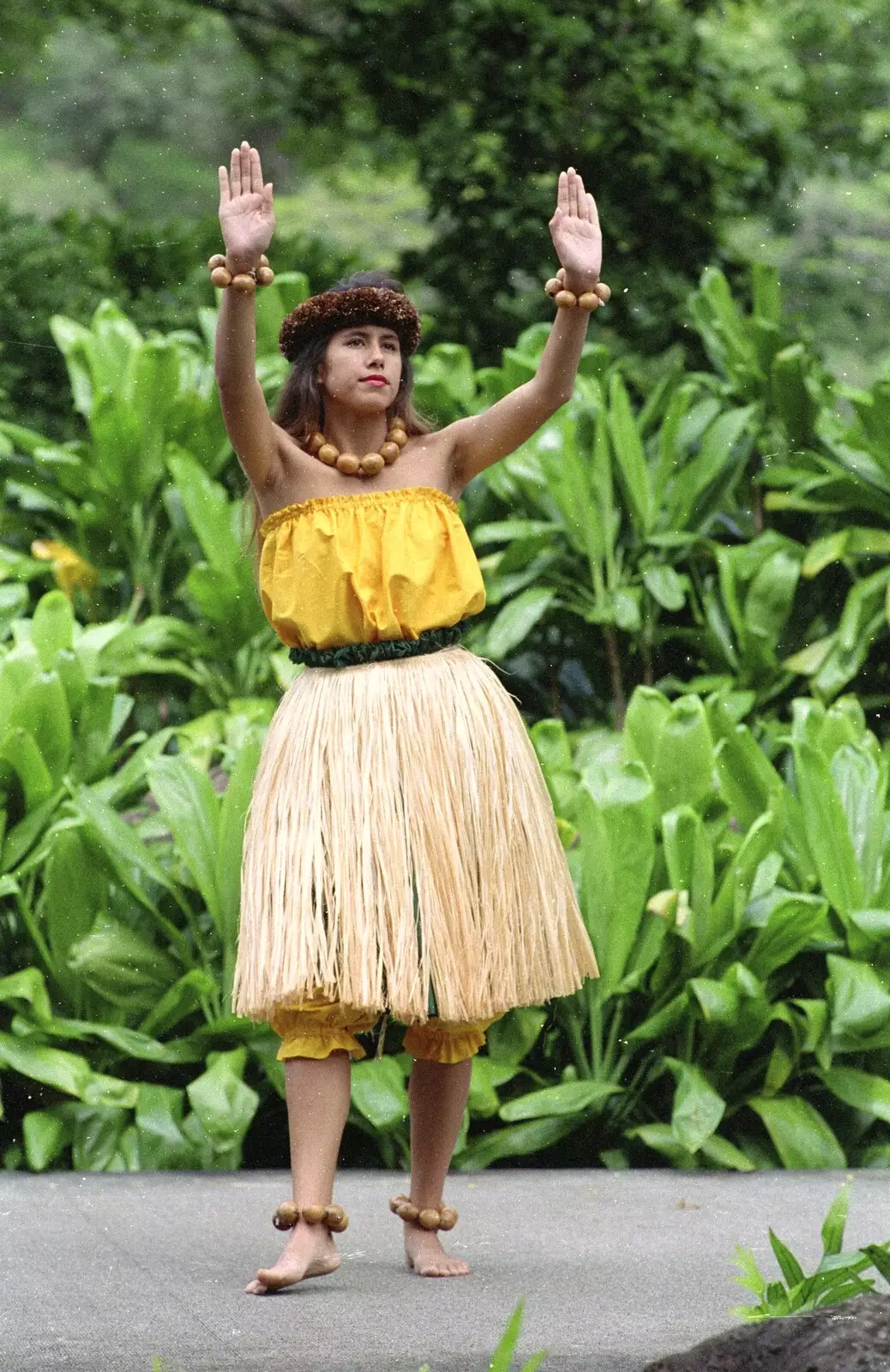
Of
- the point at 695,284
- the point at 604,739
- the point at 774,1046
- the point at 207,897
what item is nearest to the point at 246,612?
the point at 604,739

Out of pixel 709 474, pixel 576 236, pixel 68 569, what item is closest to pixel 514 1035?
pixel 576 236

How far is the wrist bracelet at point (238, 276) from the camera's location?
Result: 100 inches

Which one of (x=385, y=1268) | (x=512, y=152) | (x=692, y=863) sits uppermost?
(x=512, y=152)

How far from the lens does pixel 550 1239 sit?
300 centimetres

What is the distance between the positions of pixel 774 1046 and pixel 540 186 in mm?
4667

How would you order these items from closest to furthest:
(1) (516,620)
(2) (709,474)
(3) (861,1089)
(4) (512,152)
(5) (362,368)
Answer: (5) (362,368) → (3) (861,1089) → (1) (516,620) → (2) (709,474) → (4) (512,152)

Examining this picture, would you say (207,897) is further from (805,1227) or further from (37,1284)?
(805,1227)

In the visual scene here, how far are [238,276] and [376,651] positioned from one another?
62 cm

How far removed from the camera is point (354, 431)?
285 cm

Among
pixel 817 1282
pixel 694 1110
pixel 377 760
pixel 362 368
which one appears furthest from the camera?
pixel 694 1110

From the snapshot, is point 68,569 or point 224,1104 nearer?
point 224,1104

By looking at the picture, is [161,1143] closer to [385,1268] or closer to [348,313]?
[385,1268]

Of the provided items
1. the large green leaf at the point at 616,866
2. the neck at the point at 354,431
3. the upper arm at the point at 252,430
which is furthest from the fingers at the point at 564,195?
the large green leaf at the point at 616,866

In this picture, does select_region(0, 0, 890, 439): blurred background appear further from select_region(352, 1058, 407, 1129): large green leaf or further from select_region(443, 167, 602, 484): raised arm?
select_region(443, 167, 602, 484): raised arm
